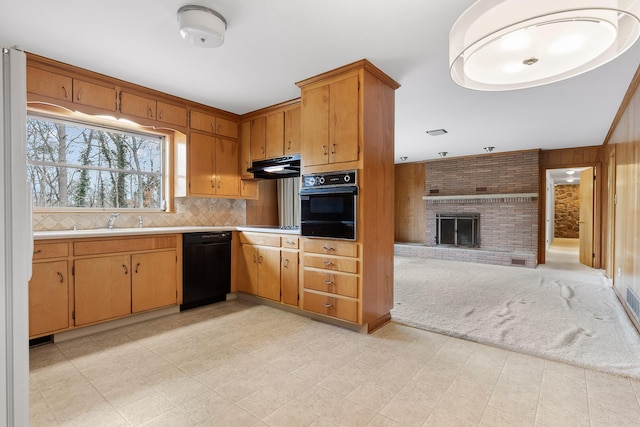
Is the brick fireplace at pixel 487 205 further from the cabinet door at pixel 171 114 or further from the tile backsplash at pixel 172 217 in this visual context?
the cabinet door at pixel 171 114

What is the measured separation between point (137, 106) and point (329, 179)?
220 cm

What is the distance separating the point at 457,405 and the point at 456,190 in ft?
20.8

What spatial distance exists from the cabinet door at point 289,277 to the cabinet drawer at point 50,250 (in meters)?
1.93

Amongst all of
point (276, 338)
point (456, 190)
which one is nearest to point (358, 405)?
point (276, 338)

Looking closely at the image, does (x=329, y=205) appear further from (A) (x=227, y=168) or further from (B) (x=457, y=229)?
(B) (x=457, y=229)

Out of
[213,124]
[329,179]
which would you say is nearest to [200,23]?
[329,179]

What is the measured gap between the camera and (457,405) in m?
1.75

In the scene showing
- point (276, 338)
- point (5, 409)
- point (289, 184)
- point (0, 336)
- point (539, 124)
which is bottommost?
point (276, 338)

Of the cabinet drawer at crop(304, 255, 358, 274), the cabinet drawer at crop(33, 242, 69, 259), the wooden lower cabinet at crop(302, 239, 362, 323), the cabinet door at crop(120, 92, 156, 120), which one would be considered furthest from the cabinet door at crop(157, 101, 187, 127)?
the cabinet drawer at crop(304, 255, 358, 274)

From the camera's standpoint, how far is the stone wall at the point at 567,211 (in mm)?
12367

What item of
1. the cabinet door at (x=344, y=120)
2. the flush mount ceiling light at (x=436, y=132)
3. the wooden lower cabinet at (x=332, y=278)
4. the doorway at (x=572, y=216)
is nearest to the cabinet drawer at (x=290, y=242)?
the wooden lower cabinet at (x=332, y=278)

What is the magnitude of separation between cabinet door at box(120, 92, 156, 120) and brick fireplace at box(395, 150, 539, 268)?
612cm

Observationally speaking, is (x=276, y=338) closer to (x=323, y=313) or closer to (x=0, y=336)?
(x=323, y=313)

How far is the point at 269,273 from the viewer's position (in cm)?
352
